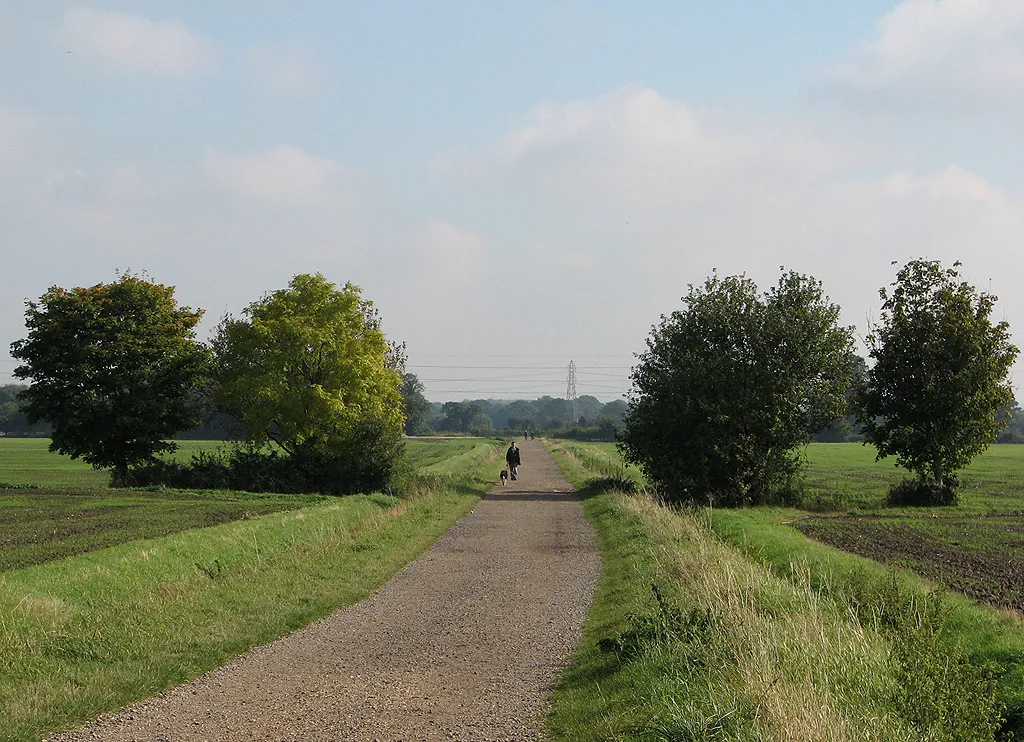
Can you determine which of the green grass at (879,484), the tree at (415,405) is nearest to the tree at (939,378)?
the green grass at (879,484)

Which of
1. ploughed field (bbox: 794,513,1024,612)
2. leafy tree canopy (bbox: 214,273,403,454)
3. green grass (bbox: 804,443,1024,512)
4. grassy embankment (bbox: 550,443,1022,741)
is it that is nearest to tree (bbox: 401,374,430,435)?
green grass (bbox: 804,443,1024,512)

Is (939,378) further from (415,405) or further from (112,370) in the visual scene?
(415,405)

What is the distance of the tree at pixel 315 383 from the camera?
1571 inches

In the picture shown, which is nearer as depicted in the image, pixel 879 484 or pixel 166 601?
pixel 166 601

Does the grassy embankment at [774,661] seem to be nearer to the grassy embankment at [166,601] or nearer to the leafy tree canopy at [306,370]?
the grassy embankment at [166,601]

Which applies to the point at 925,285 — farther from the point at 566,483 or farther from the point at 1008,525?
the point at 566,483

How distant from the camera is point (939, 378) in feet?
124

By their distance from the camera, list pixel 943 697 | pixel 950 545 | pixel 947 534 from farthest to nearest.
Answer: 1. pixel 947 534
2. pixel 950 545
3. pixel 943 697

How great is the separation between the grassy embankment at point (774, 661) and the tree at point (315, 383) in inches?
987

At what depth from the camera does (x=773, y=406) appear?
33.7 m

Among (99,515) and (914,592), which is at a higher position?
(914,592)

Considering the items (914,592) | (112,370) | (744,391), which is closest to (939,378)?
(744,391)

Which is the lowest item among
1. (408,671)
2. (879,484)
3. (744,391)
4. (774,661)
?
(408,671)

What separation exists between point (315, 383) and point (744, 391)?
1867 cm
